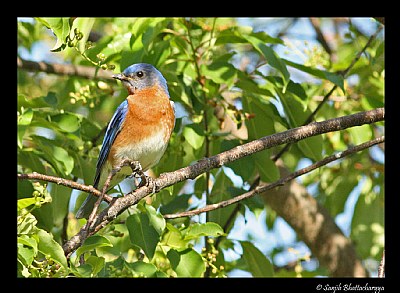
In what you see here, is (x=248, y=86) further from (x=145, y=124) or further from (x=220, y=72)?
(x=145, y=124)

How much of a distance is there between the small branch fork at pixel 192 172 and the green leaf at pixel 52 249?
0.09 metres

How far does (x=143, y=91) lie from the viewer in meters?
5.78

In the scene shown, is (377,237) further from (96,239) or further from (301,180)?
(96,239)

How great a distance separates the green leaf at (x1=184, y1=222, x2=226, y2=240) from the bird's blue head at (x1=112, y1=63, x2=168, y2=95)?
165 centimetres

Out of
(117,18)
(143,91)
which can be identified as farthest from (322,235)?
(117,18)

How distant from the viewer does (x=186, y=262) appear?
14.3ft

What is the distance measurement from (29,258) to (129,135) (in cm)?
216

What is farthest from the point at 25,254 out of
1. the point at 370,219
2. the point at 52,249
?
the point at 370,219

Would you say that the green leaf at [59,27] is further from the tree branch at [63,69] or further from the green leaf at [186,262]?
the tree branch at [63,69]

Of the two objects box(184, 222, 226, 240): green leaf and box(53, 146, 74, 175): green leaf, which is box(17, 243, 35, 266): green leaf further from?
box(53, 146, 74, 175): green leaf

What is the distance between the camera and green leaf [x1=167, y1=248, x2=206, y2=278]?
4.28m

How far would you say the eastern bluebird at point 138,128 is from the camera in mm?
5402

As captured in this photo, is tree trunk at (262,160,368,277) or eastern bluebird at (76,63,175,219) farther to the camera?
tree trunk at (262,160,368,277)

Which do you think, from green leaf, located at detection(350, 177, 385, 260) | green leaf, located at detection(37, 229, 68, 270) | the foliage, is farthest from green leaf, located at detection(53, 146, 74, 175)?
green leaf, located at detection(350, 177, 385, 260)
